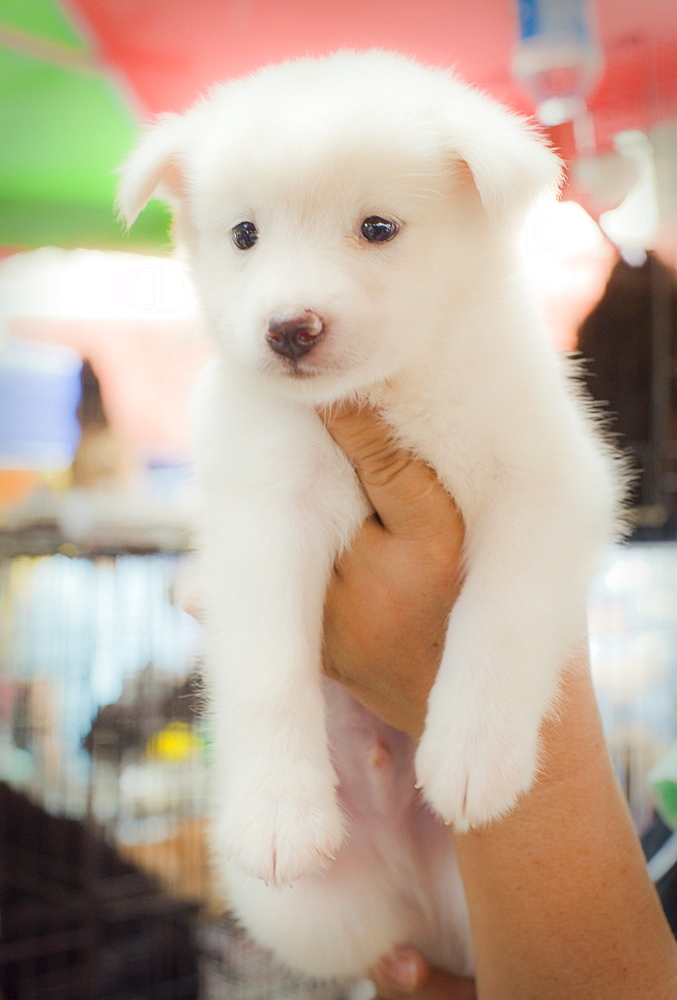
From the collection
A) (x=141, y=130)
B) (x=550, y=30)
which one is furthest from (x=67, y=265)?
(x=550, y=30)

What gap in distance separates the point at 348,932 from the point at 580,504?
27.4 inches

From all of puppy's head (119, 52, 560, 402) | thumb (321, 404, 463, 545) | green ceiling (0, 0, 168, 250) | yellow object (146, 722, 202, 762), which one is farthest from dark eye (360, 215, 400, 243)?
yellow object (146, 722, 202, 762)

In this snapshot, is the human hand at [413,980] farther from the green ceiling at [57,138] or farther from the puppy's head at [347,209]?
the green ceiling at [57,138]

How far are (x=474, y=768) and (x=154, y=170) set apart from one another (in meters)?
0.77

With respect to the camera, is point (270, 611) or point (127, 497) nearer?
point (270, 611)

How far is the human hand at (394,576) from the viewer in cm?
96

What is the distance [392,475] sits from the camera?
3.14 feet

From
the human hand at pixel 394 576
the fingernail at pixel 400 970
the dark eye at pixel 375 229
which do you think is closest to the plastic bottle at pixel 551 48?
the dark eye at pixel 375 229

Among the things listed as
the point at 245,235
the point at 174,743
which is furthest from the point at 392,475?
the point at 174,743

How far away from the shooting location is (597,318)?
7.08ft

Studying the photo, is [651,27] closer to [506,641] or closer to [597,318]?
[597,318]

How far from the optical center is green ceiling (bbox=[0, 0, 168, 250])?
4.60 ft

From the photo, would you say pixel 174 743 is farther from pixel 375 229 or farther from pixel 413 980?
pixel 375 229

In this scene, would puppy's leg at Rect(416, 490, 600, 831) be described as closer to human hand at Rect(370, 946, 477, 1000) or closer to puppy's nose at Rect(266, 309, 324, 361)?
puppy's nose at Rect(266, 309, 324, 361)
